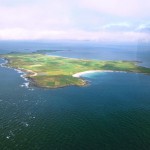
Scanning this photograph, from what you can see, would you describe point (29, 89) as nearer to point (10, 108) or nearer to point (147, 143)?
point (10, 108)

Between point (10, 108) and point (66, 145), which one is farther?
point (10, 108)

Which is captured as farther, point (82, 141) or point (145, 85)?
point (145, 85)

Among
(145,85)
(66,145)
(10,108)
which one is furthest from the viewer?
(145,85)

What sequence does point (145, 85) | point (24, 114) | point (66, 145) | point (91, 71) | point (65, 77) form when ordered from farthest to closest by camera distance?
1. point (91, 71)
2. point (65, 77)
3. point (145, 85)
4. point (24, 114)
5. point (66, 145)

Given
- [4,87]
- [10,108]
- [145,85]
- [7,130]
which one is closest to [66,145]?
[7,130]

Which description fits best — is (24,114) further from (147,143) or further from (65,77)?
(65,77)

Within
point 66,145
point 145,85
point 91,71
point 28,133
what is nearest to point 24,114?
point 28,133
